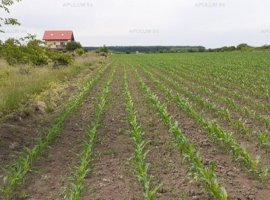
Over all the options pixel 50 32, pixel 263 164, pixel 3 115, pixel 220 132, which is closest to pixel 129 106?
pixel 3 115

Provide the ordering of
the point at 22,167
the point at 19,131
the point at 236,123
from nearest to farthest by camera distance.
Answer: the point at 22,167
the point at 236,123
the point at 19,131

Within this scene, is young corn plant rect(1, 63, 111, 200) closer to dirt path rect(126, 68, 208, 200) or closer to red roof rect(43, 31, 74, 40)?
dirt path rect(126, 68, 208, 200)

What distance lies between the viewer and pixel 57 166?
23.3 feet

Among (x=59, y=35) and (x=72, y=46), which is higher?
(x=59, y=35)

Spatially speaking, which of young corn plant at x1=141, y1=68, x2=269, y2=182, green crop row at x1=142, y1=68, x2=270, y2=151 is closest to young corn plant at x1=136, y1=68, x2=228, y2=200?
young corn plant at x1=141, y1=68, x2=269, y2=182

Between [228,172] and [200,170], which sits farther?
[228,172]

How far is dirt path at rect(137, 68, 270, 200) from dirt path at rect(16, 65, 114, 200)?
7.18 ft

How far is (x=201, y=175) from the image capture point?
19.4 feet

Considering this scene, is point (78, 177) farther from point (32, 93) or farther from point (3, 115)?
point (32, 93)

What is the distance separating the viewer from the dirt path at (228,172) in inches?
221

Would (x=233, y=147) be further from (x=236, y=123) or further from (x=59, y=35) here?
(x=59, y=35)

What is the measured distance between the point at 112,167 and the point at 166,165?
A: 2.79 ft

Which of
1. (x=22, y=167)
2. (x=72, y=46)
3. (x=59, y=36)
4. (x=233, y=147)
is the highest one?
→ (x=233, y=147)

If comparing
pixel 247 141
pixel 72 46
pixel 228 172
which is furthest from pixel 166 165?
pixel 72 46
